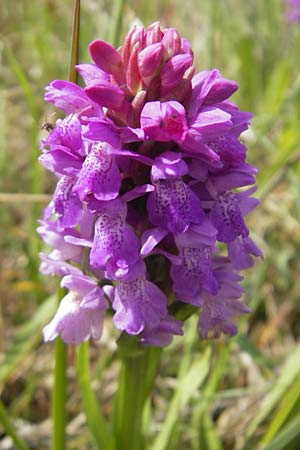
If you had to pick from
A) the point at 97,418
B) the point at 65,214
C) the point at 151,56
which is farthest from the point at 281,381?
the point at 151,56

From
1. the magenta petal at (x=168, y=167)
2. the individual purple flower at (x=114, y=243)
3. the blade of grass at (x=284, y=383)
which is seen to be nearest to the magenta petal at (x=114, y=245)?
the individual purple flower at (x=114, y=243)

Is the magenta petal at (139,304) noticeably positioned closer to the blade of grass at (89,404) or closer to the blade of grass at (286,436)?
the blade of grass at (89,404)

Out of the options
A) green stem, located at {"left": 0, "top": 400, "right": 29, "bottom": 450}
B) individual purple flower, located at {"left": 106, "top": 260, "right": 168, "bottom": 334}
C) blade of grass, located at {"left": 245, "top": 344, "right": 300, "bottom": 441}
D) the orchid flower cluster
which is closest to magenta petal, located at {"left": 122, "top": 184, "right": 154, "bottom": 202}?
the orchid flower cluster

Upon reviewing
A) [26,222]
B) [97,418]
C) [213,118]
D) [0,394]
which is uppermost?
[213,118]

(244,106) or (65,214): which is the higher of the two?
→ (65,214)

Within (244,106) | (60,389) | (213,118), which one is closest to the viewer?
(213,118)

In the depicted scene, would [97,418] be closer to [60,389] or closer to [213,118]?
[60,389]
